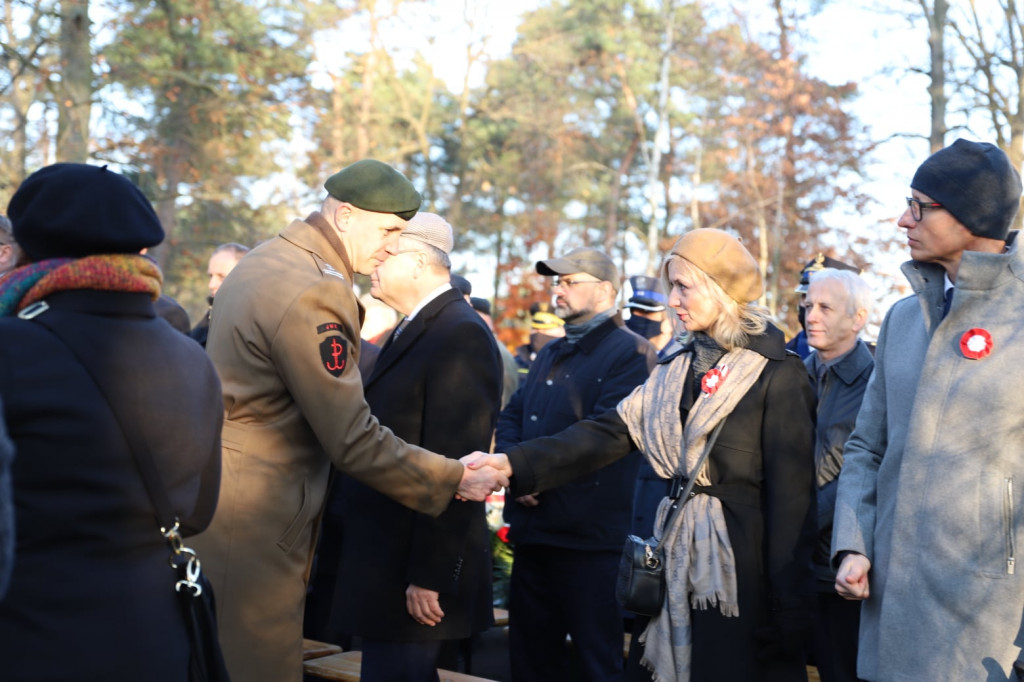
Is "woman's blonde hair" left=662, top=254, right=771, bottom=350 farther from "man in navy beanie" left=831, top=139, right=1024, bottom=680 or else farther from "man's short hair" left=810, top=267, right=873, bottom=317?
"man's short hair" left=810, top=267, right=873, bottom=317

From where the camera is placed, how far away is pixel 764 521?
3.58 meters

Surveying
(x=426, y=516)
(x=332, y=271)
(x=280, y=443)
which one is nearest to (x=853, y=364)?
(x=426, y=516)

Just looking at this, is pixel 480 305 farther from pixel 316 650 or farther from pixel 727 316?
pixel 727 316

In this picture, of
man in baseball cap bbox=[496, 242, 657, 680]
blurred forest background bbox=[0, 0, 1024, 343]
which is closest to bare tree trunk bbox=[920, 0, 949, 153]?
blurred forest background bbox=[0, 0, 1024, 343]

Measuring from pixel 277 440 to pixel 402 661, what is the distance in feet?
3.46

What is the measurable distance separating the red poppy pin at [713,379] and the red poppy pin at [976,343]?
872mm

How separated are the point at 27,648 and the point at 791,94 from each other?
98.4 ft

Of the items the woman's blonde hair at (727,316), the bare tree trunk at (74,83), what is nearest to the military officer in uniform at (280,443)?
the woman's blonde hair at (727,316)

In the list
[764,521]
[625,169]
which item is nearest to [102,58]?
[764,521]

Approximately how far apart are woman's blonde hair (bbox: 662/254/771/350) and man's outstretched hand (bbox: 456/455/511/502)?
3.17 feet

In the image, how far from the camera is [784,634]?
341 cm

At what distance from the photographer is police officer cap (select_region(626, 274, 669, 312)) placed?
807 centimetres

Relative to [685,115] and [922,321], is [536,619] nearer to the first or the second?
[922,321]

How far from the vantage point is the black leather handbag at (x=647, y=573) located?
3564 mm
